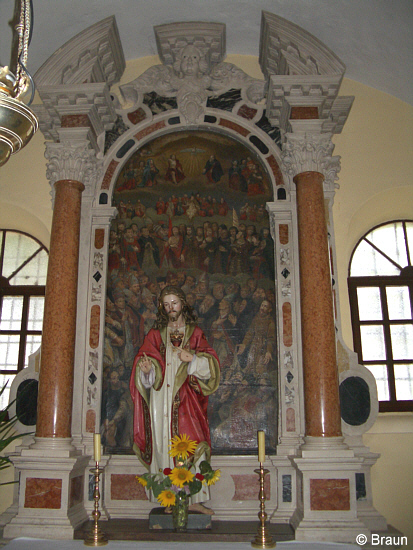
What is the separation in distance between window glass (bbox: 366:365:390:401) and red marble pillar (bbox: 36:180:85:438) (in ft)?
13.1

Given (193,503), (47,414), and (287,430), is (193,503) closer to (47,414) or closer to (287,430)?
(287,430)

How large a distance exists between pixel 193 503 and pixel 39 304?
3849 millimetres

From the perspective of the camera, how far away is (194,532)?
16.6 feet

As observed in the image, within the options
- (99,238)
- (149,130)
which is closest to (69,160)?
(99,238)

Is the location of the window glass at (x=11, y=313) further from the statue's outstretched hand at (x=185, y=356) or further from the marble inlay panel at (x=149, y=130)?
the statue's outstretched hand at (x=185, y=356)

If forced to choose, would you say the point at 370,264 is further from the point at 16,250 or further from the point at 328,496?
the point at 16,250

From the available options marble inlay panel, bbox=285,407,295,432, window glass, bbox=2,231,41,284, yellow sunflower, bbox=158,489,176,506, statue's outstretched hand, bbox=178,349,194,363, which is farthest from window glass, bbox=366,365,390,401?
window glass, bbox=2,231,41,284

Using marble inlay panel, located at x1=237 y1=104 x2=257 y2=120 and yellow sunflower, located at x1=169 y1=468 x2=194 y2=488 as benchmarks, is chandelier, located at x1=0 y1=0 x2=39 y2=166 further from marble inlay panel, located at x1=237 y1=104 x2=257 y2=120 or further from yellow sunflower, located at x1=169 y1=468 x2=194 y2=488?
marble inlay panel, located at x1=237 y1=104 x2=257 y2=120

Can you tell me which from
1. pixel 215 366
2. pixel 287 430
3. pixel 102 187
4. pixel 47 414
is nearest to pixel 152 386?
pixel 215 366

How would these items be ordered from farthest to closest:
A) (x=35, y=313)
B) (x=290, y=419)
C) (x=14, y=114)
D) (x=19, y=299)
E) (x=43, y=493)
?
(x=19, y=299)
(x=35, y=313)
(x=290, y=419)
(x=43, y=493)
(x=14, y=114)

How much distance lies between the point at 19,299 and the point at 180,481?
4280 millimetres

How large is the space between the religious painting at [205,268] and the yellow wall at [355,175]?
1130 mm

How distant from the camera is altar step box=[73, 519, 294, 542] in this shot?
500cm

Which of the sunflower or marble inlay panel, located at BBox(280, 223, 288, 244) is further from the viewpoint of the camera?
marble inlay panel, located at BBox(280, 223, 288, 244)
